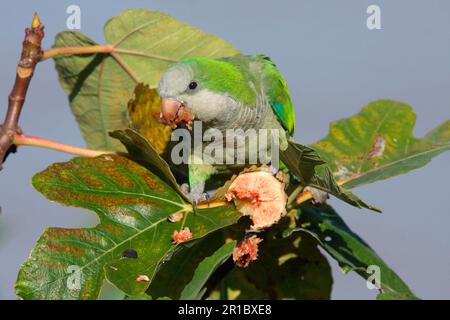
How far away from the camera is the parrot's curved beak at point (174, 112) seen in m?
3.82

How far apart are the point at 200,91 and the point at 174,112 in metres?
0.21

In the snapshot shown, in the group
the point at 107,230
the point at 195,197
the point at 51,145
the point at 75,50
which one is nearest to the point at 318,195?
the point at 195,197

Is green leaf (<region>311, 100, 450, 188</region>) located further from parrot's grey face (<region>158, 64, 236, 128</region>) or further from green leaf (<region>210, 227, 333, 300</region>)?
parrot's grey face (<region>158, 64, 236, 128</region>)

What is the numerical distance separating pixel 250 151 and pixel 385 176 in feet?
3.04

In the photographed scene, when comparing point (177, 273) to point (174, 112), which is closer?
point (177, 273)

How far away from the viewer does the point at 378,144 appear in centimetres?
405

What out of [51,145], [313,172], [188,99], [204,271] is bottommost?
[204,271]

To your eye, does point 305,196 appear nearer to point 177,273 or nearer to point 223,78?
point 177,273

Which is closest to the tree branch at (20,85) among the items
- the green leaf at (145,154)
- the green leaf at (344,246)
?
the green leaf at (145,154)

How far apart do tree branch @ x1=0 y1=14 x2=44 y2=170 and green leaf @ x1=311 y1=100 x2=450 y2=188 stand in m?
1.79

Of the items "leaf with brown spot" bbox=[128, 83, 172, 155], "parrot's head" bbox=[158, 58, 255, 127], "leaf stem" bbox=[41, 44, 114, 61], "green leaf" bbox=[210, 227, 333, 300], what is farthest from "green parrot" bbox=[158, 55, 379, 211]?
"leaf stem" bbox=[41, 44, 114, 61]

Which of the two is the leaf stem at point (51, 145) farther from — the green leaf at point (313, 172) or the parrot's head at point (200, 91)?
the green leaf at point (313, 172)

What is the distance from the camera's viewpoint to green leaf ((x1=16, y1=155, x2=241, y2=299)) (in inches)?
115

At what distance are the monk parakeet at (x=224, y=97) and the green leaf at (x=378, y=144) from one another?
37 cm
